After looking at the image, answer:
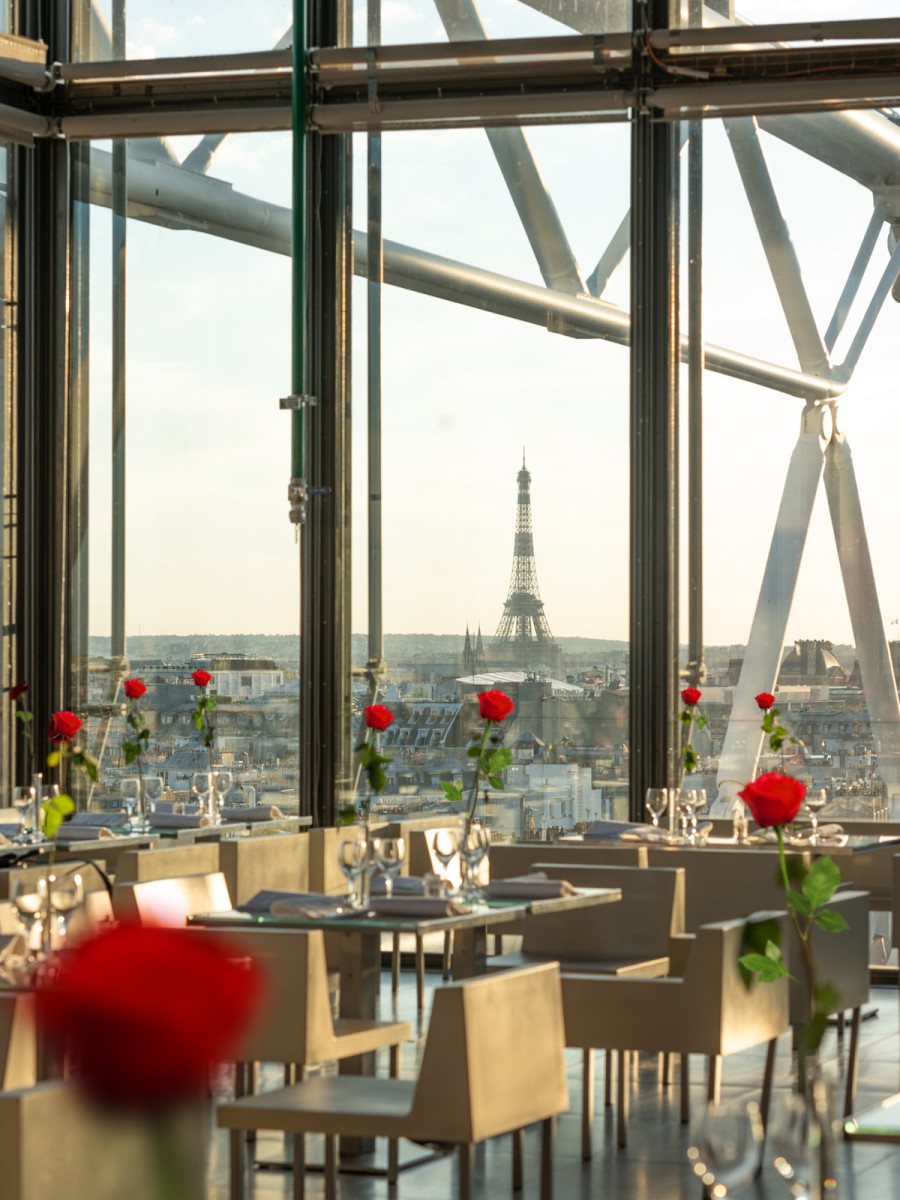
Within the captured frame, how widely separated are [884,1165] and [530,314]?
4.74 m

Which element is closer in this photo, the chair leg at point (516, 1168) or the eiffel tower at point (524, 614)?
the chair leg at point (516, 1168)

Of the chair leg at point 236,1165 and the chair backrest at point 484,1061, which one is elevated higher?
the chair backrest at point 484,1061

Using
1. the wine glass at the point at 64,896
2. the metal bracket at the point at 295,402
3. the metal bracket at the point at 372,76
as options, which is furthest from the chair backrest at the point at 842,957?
the metal bracket at the point at 372,76

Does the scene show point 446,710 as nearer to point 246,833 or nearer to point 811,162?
point 246,833

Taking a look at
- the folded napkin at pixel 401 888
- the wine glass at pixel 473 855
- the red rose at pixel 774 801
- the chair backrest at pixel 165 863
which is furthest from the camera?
the chair backrest at pixel 165 863

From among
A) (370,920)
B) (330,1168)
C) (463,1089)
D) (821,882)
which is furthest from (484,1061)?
(821,882)

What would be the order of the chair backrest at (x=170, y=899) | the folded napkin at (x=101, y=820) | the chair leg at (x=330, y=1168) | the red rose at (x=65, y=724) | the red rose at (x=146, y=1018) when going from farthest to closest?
the folded napkin at (x=101, y=820) < the red rose at (x=65, y=724) < the chair backrest at (x=170, y=899) < the chair leg at (x=330, y=1168) < the red rose at (x=146, y=1018)

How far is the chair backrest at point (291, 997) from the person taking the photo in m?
4.32

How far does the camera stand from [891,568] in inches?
323

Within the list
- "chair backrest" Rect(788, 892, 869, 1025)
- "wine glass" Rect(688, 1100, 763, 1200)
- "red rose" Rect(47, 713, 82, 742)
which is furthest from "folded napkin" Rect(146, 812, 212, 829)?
"wine glass" Rect(688, 1100, 763, 1200)

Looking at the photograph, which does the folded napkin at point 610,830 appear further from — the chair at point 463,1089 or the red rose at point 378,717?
the chair at point 463,1089

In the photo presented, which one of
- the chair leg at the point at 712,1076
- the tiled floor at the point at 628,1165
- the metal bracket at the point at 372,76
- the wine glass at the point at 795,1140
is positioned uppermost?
the metal bracket at the point at 372,76

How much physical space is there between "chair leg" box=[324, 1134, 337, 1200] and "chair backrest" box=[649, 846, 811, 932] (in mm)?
2298

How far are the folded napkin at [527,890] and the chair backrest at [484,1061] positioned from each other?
3.33 feet
